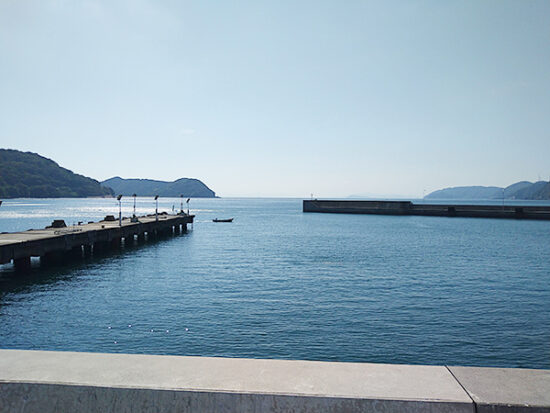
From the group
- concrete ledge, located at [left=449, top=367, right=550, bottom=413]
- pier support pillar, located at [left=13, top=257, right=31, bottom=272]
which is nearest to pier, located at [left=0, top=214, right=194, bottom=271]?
pier support pillar, located at [left=13, top=257, right=31, bottom=272]

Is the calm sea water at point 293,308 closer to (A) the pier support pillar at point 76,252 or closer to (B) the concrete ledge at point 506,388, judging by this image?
(A) the pier support pillar at point 76,252

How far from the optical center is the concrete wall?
356cm

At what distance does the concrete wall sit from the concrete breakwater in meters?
122

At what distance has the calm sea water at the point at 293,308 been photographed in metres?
15.8

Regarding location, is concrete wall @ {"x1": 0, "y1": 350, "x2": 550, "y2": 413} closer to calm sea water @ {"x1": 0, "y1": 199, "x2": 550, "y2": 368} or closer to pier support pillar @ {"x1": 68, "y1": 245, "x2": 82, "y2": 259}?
calm sea water @ {"x1": 0, "y1": 199, "x2": 550, "y2": 368}

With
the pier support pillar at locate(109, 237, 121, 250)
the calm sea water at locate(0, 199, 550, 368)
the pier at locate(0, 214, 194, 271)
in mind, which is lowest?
the calm sea water at locate(0, 199, 550, 368)

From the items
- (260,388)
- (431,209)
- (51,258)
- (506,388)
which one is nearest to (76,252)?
(51,258)

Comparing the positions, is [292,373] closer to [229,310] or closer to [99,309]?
[229,310]

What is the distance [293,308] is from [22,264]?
22.0 metres

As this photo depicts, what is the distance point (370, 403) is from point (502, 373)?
153 centimetres

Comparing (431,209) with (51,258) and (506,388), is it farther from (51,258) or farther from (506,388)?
(506,388)

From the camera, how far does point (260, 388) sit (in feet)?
12.2

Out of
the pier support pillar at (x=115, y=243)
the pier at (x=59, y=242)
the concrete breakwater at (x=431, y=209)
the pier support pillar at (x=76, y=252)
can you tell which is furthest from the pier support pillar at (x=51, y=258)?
the concrete breakwater at (x=431, y=209)

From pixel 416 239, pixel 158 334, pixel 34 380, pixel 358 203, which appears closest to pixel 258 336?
pixel 158 334
